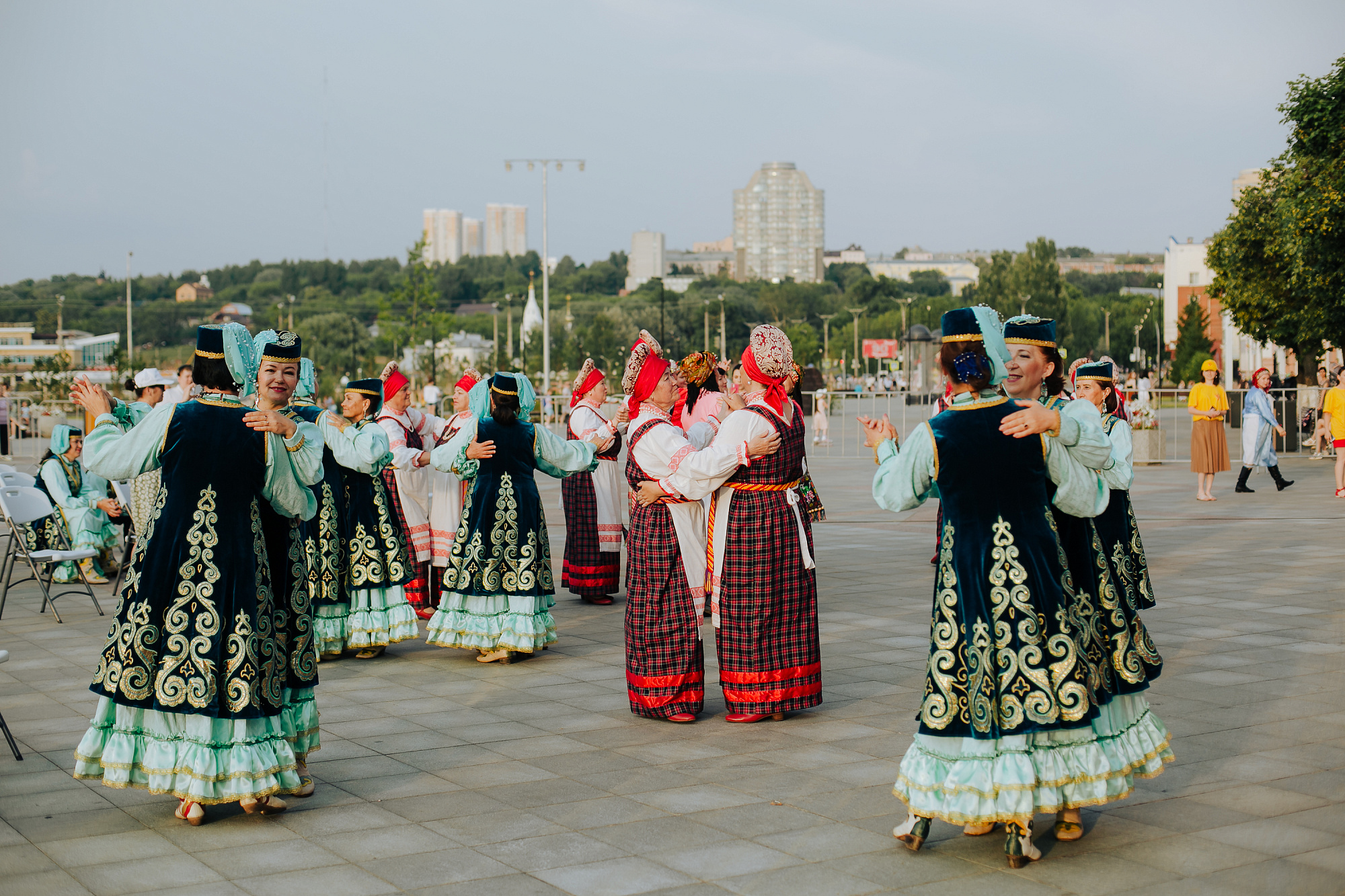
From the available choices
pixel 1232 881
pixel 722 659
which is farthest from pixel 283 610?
pixel 1232 881

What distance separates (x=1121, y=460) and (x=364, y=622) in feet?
15.8

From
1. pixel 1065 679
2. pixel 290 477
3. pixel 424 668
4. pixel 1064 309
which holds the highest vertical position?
pixel 1064 309

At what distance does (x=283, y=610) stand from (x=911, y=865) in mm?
2607

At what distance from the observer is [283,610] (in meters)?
5.14

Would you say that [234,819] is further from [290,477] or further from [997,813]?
[997,813]

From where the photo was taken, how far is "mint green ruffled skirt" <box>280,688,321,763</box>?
514 centimetres

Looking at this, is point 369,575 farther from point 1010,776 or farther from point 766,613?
point 1010,776

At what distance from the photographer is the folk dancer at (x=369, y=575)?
835 centimetres

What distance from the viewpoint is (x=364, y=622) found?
8.37m

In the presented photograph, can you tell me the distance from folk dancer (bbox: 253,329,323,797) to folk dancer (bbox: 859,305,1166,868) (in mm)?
2314

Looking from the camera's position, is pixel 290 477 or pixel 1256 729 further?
pixel 1256 729

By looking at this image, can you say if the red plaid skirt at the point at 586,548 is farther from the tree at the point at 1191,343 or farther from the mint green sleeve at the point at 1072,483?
the tree at the point at 1191,343

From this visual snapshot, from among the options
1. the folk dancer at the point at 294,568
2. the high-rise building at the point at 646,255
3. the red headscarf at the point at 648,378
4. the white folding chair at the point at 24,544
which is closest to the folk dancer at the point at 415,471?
the white folding chair at the point at 24,544

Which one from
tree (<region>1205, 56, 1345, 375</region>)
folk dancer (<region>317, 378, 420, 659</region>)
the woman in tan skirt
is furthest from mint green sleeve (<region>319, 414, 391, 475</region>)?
tree (<region>1205, 56, 1345, 375</region>)
